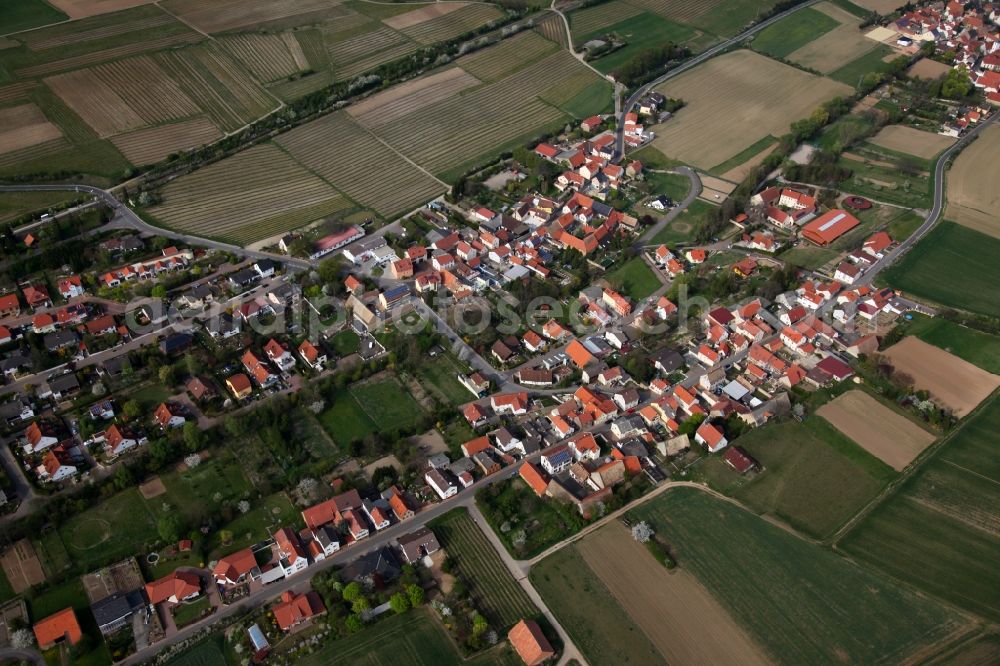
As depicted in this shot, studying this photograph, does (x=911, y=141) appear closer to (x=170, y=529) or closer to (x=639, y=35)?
(x=639, y=35)

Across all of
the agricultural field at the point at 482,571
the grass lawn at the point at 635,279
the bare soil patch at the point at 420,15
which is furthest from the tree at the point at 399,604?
the bare soil patch at the point at 420,15

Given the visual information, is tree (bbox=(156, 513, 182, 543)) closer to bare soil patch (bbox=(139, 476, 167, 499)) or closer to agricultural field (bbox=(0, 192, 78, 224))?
bare soil patch (bbox=(139, 476, 167, 499))

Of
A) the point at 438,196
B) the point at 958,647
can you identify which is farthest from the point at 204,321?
the point at 958,647

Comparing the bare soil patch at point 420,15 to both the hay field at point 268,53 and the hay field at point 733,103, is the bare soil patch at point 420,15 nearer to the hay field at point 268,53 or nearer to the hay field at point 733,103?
the hay field at point 268,53

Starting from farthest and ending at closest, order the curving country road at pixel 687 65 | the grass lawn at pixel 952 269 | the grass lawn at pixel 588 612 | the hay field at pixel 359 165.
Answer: the curving country road at pixel 687 65 → the hay field at pixel 359 165 → the grass lawn at pixel 952 269 → the grass lawn at pixel 588 612

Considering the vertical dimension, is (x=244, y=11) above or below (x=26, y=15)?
below

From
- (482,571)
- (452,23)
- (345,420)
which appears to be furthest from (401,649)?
(452,23)
